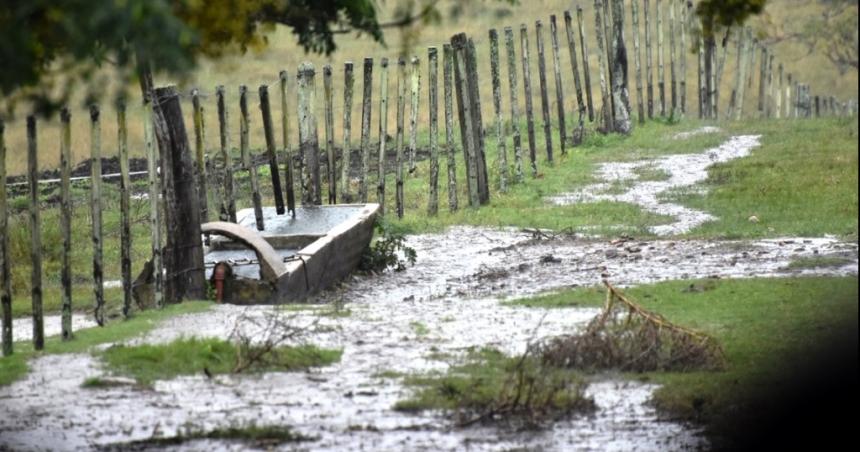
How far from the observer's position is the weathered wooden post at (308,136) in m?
19.4

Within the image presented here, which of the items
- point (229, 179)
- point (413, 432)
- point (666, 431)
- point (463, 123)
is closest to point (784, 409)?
point (666, 431)

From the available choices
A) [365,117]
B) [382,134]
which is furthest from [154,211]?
[365,117]

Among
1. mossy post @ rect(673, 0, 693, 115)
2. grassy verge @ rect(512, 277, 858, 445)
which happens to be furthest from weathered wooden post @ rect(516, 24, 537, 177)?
grassy verge @ rect(512, 277, 858, 445)

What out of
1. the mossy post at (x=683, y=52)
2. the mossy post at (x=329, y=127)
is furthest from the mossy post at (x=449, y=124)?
the mossy post at (x=683, y=52)

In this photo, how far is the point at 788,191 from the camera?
20.7 meters

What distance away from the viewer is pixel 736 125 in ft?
104

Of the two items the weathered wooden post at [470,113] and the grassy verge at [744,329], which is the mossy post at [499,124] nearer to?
the weathered wooden post at [470,113]

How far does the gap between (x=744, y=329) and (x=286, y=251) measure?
19.5 feet

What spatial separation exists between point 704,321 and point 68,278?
4908mm

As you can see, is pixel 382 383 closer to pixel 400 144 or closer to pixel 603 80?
pixel 400 144

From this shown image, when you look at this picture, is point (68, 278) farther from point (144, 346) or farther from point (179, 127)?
point (179, 127)

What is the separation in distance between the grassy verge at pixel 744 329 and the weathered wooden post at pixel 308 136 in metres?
5.89

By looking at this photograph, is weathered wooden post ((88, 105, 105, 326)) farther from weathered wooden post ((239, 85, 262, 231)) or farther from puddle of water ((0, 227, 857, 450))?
weathered wooden post ((239, 85, 262, 231))

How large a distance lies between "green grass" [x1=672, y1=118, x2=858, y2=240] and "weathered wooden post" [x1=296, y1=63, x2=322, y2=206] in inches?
179
